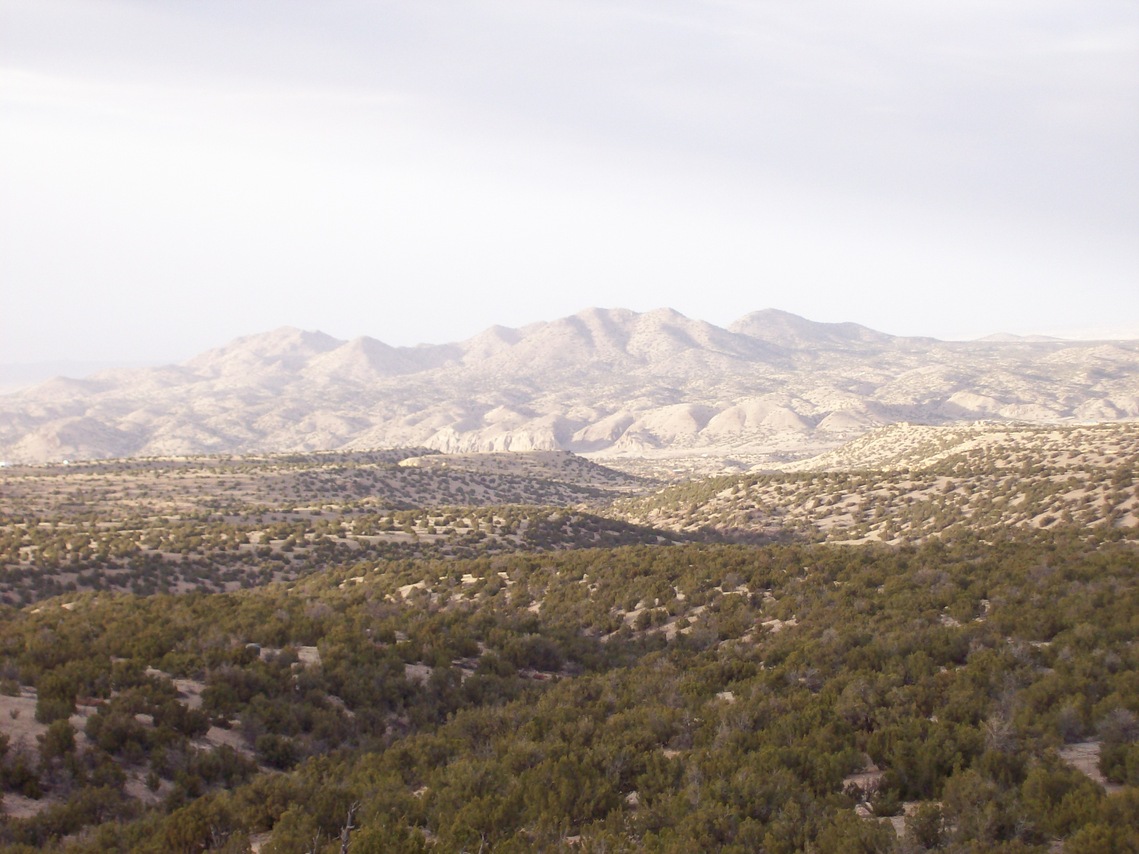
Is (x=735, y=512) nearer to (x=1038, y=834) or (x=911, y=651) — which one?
(x=911, y=651)

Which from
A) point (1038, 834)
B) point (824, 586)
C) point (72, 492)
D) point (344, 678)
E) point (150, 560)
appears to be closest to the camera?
point (1038, 834)

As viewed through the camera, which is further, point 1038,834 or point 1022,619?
point 1022,619

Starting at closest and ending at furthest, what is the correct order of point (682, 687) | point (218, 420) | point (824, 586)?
point (682, 687)
point (824, 586)
point (218, 420)

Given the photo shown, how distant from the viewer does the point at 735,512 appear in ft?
149

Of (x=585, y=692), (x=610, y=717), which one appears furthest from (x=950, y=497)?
(x=610, y=717)

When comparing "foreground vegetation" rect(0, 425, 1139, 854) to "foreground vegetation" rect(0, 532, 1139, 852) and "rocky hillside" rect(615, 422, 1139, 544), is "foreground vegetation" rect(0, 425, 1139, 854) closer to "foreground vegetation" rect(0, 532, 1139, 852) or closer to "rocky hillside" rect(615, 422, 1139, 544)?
"foreground vegetation" rect(0, 532, 1139, 852)

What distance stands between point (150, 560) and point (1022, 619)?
97.1ft

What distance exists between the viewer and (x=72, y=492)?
53.2m

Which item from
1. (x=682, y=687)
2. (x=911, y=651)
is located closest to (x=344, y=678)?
(x=682, y=687)

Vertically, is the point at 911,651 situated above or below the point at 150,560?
above

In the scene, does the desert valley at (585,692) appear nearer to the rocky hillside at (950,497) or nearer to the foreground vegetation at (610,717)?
the foreground vegetation at (610,717)

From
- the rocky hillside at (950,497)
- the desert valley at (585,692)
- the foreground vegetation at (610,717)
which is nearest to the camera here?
the foreground vegetation at (610,717)

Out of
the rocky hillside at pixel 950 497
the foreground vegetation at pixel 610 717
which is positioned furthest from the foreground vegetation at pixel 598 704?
the rocky hillside at pixel 950 497

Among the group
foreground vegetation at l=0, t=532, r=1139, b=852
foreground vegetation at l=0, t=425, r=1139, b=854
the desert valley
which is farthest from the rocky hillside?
foreground vegetation at l=0, t=532, r=1139, b=852
